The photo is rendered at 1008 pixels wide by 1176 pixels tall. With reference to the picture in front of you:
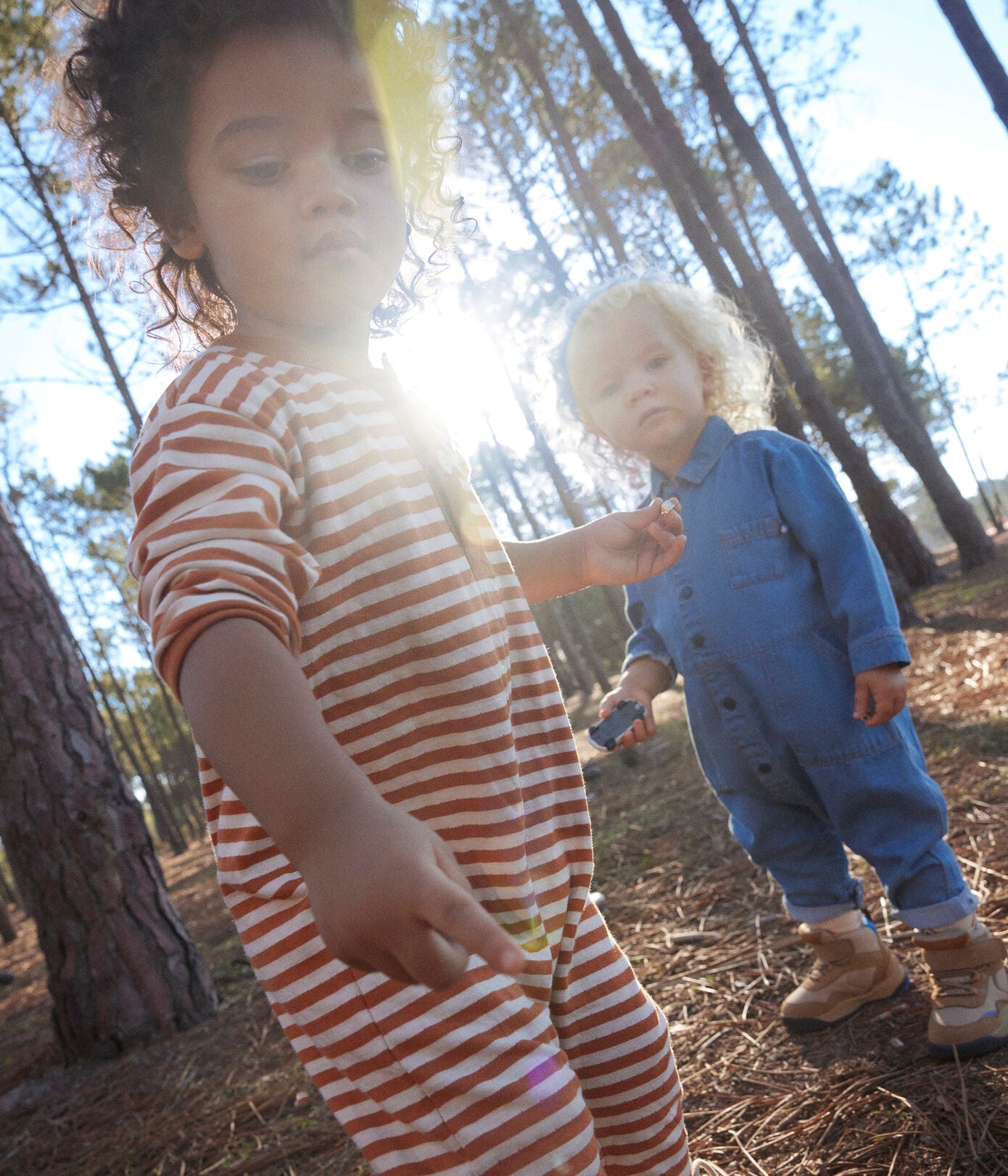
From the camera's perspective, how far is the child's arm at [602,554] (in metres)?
1.36

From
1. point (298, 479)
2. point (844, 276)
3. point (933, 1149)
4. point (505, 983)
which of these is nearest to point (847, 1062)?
point (933, 1149)

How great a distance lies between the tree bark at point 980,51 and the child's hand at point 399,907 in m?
7.56

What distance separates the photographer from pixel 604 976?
1090 mm

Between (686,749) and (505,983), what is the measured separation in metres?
6.15

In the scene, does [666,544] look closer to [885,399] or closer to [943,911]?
[943,911]

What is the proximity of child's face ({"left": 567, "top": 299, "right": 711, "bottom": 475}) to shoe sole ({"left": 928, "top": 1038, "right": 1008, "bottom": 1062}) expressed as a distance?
152 cm

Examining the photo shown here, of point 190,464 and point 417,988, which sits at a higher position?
point 190,464

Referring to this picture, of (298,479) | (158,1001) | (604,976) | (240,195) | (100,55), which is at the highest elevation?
(100,55)

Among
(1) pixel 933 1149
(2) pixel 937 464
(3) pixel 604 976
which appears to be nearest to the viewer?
(3) pixel 604 976

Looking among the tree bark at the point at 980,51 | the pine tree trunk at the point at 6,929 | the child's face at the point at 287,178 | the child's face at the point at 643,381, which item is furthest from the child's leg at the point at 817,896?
the pine tree trunk at the point at 6,929

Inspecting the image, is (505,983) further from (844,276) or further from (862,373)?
(844,276)

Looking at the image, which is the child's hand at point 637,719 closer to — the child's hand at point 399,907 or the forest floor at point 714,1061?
the forest floor at point 714,1061

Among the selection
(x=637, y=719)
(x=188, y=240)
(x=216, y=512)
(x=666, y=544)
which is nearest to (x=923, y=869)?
(x=637, y=719)

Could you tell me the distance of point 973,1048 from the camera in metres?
1.76
